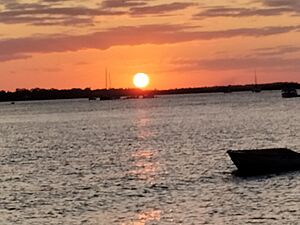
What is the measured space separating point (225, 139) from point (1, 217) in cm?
5928

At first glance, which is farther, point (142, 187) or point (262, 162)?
point (262, 162)

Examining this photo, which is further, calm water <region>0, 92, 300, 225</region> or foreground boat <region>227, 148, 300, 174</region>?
foreground boat <region>227, 148, 300, 174</region>

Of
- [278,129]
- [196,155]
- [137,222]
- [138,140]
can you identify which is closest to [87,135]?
[138,140]

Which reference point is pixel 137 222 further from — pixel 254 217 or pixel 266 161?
pixel 266 161

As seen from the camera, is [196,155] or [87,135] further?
[87,135]

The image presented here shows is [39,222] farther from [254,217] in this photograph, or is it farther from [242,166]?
[242,166]

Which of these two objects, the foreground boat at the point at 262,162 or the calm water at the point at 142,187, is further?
the foreground boat at the point at 262,162

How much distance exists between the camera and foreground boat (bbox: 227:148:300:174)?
189 ft

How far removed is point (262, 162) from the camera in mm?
57781

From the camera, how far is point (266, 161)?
5784cm

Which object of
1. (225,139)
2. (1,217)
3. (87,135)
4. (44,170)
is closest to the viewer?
(1,217)

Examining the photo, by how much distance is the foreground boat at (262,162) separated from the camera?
57719 millimetres

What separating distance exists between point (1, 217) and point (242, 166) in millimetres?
21356

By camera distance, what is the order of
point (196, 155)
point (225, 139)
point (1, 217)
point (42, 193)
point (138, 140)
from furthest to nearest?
point (138, 140) < point (225, 139) < point (196, 155) < point (42, 193) < point (1, 217)
